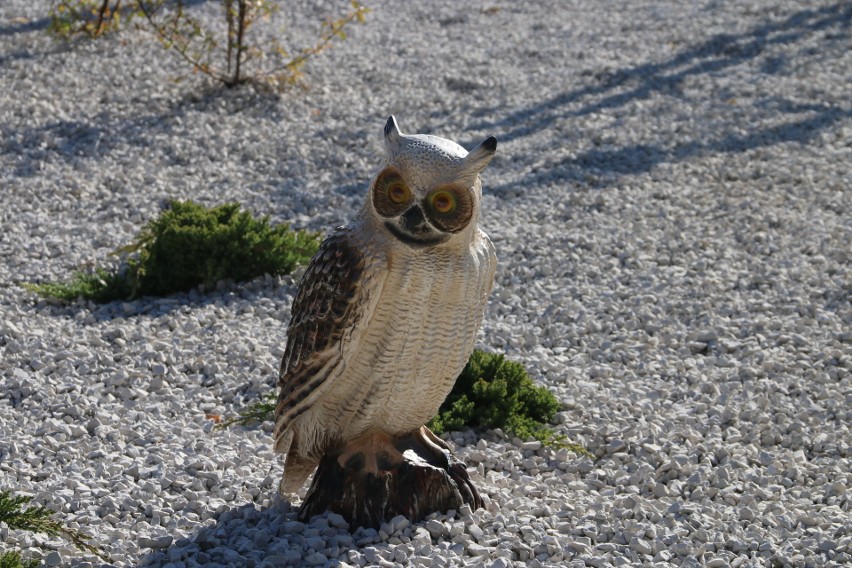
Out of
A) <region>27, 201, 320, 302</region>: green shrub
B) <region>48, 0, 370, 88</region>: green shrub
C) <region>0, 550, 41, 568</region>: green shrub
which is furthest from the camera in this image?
<region>48, 0, 370, 88</region>: green shrub

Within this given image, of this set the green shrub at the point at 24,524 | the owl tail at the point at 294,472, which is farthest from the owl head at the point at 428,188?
the green shrub at the point at 24,524

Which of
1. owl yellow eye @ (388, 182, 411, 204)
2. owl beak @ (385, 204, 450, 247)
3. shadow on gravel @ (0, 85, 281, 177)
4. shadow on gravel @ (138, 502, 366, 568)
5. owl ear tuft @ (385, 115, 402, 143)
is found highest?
owl ear tuft @ (385, 115, 402, 143)

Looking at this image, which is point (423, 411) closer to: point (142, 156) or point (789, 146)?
point (142, 156)

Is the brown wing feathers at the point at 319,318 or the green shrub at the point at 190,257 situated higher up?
the brown wing feathers at the point at 319,318

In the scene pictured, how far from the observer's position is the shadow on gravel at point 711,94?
25.7 ft

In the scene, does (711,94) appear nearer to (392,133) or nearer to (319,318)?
(392,133)

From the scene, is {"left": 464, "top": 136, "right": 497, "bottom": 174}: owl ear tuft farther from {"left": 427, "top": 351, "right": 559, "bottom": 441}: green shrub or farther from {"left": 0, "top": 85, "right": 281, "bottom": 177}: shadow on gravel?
{"left": 0, "top": 85, "right": 281, "bottom": 177}: shadow on gravel

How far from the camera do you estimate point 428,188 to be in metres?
3.25

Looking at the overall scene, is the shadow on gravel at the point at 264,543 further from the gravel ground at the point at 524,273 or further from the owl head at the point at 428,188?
the owl head at the point at 428,188

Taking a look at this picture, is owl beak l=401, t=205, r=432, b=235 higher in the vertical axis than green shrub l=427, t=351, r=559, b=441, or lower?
higher

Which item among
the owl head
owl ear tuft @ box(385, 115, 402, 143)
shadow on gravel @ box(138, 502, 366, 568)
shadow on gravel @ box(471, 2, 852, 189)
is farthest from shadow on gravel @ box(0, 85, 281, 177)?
the owl head

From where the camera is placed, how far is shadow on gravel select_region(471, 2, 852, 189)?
7824mm

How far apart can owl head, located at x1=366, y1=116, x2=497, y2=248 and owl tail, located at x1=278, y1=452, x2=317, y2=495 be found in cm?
97

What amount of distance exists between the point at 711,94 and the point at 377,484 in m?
6.12
